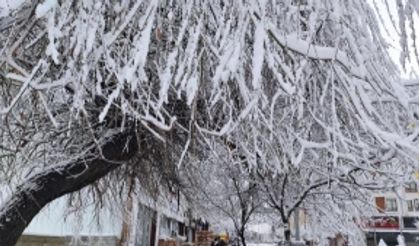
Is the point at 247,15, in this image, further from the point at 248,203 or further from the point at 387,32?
the point at 248,203

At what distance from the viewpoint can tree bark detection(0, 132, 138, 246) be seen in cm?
446

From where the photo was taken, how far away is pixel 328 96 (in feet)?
11.8

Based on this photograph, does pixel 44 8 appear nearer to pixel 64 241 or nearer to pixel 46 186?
pixel 46 186

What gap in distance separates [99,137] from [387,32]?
9.41ft

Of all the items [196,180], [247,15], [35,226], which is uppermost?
[247,15]

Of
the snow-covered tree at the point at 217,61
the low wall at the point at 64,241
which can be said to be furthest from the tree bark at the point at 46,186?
the low wall at the point at 64,241

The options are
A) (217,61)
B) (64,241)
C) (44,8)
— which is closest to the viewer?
(44,8)

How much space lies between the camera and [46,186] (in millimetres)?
4547

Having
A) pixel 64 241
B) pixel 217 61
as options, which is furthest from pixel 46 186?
pixel 64 241

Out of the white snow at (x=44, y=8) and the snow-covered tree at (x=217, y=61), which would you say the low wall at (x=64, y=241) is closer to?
the snow-covered tree at (x=217, y=61)

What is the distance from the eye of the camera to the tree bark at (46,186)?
4465 mm

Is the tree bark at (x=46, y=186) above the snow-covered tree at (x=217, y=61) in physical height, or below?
below

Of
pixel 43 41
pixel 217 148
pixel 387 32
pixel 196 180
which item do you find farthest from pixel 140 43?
pixel 196 180

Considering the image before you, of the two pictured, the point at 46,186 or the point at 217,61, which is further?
the point at 46,186
